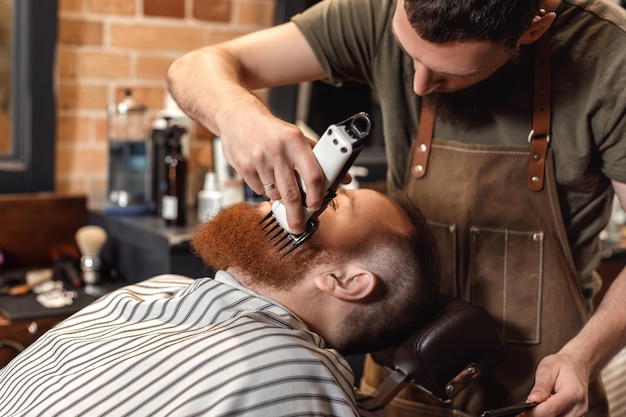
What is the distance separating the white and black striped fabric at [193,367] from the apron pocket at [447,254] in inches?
15.3

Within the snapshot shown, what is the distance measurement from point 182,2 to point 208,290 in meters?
1.67

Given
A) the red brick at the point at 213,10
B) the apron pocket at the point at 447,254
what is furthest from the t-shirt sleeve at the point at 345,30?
the red brick at the point at 213,10

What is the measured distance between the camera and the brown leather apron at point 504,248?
1.89 meters

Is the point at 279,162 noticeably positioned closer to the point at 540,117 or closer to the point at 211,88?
the point at 211,88

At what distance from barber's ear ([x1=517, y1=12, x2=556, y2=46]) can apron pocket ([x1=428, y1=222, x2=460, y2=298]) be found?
493 mm

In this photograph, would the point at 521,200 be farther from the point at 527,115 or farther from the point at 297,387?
the point at 297,387

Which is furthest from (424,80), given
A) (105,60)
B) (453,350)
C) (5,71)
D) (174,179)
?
(5,71)

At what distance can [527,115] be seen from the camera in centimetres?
185

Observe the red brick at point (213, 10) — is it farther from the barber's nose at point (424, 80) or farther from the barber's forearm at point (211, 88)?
the barber's nose at point (424, 80)

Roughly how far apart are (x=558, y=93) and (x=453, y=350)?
1.93 ft

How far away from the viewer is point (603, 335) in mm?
1756

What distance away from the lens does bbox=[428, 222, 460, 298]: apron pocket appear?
6.41 feet

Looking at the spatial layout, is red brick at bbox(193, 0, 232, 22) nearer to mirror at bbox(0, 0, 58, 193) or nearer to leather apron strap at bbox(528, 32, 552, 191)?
mirror at bbox(0, 0, 58, 193)

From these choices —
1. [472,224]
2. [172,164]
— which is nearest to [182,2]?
[172,164]
